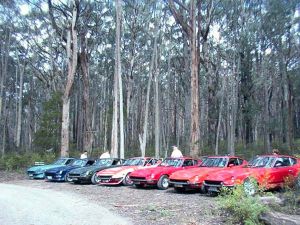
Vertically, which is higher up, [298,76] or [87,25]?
[87,25]

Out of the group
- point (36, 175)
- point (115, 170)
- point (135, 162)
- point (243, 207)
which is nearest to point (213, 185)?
point (243, 207)

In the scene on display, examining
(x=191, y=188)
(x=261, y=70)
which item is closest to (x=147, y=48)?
(x=261, y=70)

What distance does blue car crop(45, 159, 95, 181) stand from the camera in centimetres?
2162

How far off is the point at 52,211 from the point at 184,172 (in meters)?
6.08

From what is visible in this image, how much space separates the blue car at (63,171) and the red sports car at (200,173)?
764 centimetres

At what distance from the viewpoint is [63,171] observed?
21719 millimetres

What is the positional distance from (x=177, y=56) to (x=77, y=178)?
2796 cm

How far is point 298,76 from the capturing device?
123 ft

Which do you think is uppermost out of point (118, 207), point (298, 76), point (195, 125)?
point (298, 76)

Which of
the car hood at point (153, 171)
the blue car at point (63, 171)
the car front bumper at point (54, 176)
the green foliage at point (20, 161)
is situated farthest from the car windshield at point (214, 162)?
the green foliage at point (20, 161)

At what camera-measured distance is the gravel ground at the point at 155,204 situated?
9.95 meters

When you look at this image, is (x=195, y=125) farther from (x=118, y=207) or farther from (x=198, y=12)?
(x=118, y=207)

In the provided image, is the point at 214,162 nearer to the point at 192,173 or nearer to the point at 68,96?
the point at 192,173

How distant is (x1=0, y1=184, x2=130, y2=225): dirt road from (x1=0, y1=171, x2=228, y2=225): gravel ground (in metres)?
0.52
